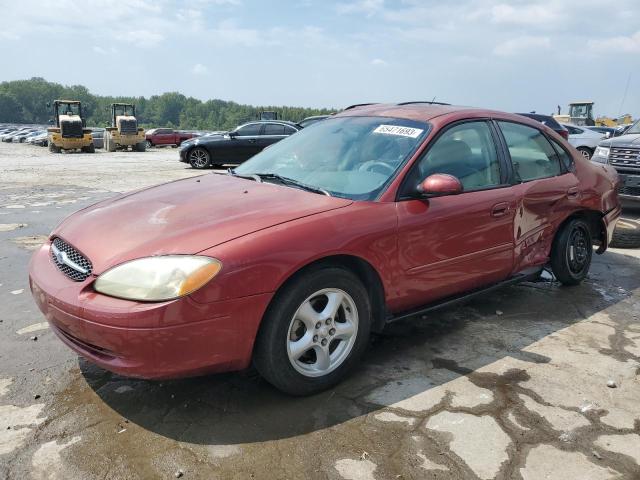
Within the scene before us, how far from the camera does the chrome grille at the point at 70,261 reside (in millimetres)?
2620

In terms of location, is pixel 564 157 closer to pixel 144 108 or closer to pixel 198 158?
pixel 198 158

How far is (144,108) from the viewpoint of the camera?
148250 millimetres

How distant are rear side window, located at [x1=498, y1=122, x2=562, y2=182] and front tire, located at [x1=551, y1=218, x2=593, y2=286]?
20.6 inches

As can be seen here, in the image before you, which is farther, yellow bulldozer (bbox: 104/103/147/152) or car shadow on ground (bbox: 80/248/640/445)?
yellow bulldozer (bbox: 104/103/147/152)

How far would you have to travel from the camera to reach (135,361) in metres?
2.38

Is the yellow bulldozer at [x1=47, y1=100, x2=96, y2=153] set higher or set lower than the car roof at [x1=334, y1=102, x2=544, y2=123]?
lower

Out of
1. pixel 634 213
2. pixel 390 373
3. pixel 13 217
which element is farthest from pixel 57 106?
pixel 390 373

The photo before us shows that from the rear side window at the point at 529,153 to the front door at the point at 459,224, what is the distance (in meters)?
0.19

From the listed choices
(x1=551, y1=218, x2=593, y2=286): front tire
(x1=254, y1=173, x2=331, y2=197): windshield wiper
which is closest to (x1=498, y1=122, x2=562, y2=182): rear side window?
(x1=551, y1=218, x2=593, y2=286): front tire

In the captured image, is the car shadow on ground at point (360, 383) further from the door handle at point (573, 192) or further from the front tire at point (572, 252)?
the door handle at point (573, 192)

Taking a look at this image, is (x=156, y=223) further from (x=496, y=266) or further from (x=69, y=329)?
(x=496, y=266)

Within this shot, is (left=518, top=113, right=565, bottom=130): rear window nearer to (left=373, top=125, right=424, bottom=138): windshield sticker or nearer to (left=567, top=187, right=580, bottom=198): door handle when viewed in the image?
(left=567, top=187, right=580, bottom=198): door handle

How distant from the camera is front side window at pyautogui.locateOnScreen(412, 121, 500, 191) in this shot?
341 cm

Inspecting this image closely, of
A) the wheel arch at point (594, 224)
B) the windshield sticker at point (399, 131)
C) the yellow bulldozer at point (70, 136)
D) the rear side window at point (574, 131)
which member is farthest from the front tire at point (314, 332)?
the yellow bulldozer at point (70, 136)
